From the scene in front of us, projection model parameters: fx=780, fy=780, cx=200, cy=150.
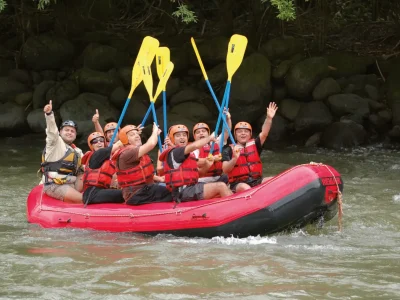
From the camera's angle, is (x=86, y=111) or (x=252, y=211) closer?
(x=252, y=211)

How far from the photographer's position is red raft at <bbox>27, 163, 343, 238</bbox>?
6.72m

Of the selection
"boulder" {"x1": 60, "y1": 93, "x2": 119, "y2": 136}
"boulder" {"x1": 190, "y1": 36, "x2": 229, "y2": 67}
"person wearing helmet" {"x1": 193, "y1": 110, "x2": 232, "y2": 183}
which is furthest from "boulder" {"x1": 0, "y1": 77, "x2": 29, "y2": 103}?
"person wearing helmet" {"x1": 193, "y1": 110, "x2": 232, "y2": 183}

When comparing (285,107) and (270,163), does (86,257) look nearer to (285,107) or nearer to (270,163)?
(270,163)

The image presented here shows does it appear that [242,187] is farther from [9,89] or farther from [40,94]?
[9,89]

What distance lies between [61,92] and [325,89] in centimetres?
450

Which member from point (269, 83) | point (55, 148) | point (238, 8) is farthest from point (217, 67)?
point (55, 148)

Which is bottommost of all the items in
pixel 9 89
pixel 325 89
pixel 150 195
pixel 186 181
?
pixel 150 195

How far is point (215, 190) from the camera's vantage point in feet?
23.2

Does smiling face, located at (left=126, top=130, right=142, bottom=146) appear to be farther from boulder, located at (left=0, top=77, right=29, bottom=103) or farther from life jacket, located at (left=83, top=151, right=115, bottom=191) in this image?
boulder, located at (left=0, top=77, right=29, bottom=103)

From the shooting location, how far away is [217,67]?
13445mm

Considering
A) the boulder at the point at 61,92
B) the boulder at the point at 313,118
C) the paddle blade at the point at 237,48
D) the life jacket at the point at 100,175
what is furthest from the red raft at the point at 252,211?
the boulder at the point at 61,92

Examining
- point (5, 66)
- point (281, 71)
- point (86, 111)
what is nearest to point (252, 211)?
point (281, 71)

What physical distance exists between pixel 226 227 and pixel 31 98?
7.71 m

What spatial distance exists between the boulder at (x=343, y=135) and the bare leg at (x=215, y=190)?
19.0 feet
